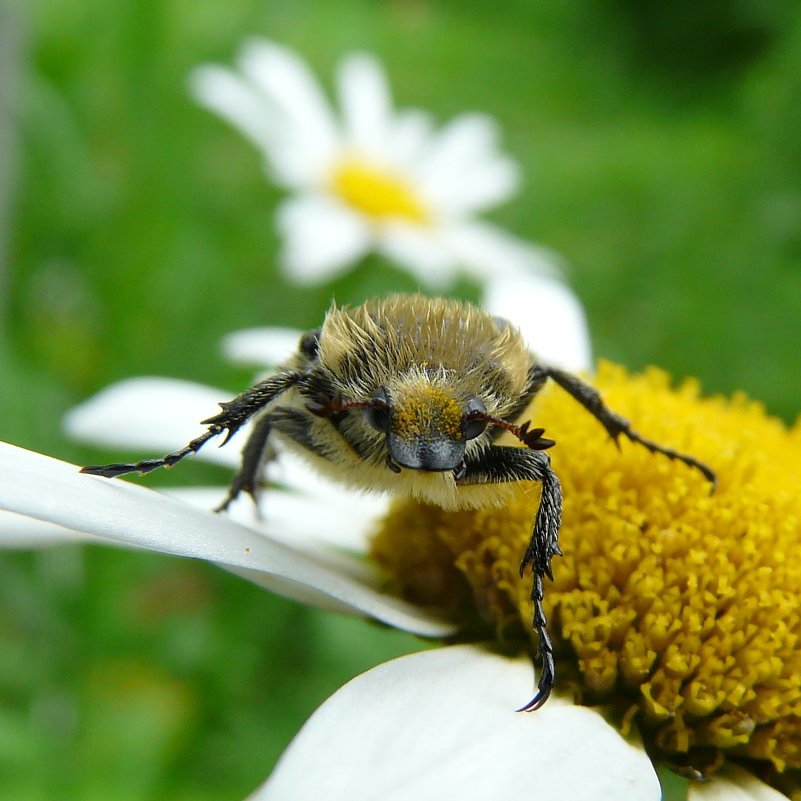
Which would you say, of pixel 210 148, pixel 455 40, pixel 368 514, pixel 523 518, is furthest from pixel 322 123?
pixel 455 40

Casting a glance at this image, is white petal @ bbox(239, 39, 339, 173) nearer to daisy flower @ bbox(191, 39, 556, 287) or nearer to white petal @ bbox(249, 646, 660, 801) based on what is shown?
daisy flower @ bbox(191, 39, 556, 287)

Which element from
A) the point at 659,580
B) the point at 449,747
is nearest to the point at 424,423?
the point at 449,747

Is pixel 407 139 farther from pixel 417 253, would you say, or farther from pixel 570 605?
pixel 570 605

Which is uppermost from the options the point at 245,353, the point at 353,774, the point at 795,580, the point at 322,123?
the point at 795,580

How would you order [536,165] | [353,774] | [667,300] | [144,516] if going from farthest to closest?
[536,165] → [667,300] → [144,516] → [353,774]

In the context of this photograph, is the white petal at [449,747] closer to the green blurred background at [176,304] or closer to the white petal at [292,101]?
the green blurred background at [176,304]

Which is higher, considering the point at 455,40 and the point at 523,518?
the point at 523,518

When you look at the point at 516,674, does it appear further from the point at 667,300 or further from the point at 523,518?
the point at 667,300

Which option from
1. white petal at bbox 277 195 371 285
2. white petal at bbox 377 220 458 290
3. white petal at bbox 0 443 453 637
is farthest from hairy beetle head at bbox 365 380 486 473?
white petal at bbox 377 220 458 290
